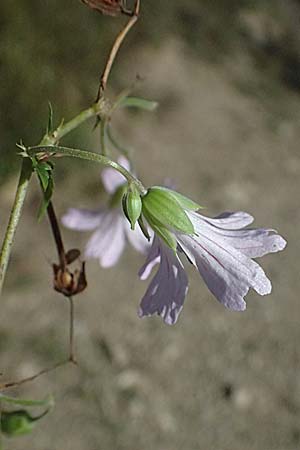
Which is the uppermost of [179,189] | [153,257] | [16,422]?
[153,257]

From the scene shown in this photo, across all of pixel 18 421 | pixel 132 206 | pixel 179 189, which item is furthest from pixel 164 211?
pixel 179 189

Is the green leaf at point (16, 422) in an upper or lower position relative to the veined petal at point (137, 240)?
lower

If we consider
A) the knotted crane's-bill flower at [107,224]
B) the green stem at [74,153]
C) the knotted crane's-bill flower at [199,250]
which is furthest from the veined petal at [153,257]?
the knotted crane's-bill flower at [107,224]

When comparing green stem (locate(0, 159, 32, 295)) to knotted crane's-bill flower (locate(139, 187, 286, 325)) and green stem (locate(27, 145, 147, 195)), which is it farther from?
knotted crane's-bill flower (locate(139, 187, 286, 325))

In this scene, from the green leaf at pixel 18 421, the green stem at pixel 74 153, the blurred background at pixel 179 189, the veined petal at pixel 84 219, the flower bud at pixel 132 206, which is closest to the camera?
the green stem at pixel 74 153

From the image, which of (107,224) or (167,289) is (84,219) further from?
(167,289)

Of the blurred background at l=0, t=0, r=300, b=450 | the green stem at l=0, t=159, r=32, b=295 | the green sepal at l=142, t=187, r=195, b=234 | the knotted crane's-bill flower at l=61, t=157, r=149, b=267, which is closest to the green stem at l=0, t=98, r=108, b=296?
the green stem at l=0, t=159, r=32, b=295

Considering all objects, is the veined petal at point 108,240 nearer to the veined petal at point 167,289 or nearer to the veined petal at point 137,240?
the veined petal at point 137,240
